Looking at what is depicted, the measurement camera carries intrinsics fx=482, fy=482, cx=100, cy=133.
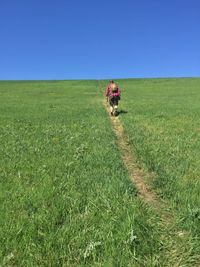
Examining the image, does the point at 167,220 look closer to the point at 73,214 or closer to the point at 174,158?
the point at 73,214

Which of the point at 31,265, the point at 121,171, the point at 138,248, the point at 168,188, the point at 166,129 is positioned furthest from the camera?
the point at 166,129

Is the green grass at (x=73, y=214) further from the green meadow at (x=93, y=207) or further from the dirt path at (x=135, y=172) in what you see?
the dirt path at (x=135, y=172)

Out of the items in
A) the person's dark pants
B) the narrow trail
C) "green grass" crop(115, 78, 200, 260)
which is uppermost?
the person's dark pants

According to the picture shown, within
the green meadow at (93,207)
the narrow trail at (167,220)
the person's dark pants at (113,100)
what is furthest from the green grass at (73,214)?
the person's dark pants at (113,100)

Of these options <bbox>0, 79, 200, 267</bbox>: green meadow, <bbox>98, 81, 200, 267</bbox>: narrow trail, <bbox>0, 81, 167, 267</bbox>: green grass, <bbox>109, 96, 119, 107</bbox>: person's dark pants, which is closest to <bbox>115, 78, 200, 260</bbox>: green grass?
<bbox>0, 79, 200, 267</bbox>: green meadow

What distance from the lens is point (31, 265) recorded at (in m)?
7.05

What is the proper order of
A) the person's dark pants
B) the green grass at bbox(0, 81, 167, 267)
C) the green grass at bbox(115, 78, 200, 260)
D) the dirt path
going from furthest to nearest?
the person's dark pants → the dirt path → the green grass at bbox(115, 78, 200, 260) → the green grass at bbox(0, 81, 167, 267)

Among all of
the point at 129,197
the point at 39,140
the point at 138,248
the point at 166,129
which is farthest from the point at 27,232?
the point at 166,129

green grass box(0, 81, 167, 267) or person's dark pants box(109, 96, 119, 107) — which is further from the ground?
person's dark pants box(109, 96, 119, 107)

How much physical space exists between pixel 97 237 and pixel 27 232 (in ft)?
3.88

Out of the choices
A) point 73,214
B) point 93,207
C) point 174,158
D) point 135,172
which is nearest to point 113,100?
point 174,158

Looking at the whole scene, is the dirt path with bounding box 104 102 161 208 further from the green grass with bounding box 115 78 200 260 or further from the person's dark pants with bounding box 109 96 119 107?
the person's dark pants with bounding box 109 96 119 107

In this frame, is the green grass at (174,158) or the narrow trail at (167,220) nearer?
the narrow trail at (167,220)

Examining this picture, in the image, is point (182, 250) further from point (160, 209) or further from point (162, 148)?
point (162, 148)
